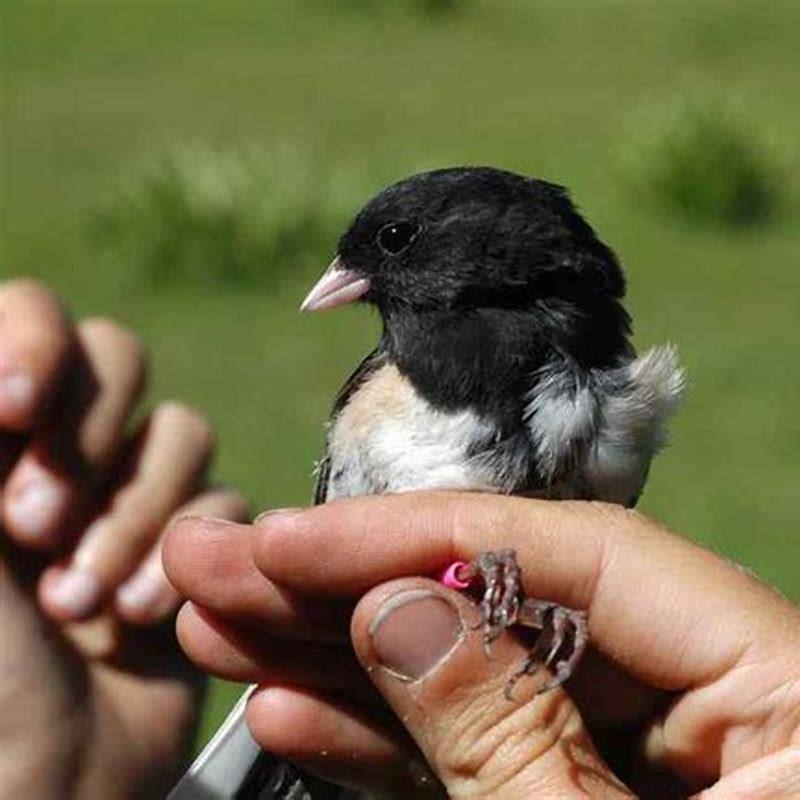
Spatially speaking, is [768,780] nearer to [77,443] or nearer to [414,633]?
[414,633]

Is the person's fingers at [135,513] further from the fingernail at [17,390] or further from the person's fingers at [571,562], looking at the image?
the person's fingers at [571,562]

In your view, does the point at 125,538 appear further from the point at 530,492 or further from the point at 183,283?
the point at 183,283

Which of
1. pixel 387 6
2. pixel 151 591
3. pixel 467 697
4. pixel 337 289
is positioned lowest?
pixel 387 6

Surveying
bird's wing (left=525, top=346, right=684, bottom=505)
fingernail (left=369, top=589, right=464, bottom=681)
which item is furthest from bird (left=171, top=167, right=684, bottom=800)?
fingernail (left=369, top=589, right=464, bottom=681)

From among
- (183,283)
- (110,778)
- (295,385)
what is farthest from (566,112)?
(110,778)

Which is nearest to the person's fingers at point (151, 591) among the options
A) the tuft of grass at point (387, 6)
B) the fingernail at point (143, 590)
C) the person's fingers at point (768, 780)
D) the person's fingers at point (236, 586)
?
the fingernail at point (143, 590)

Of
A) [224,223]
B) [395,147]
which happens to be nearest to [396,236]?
[224,223]
